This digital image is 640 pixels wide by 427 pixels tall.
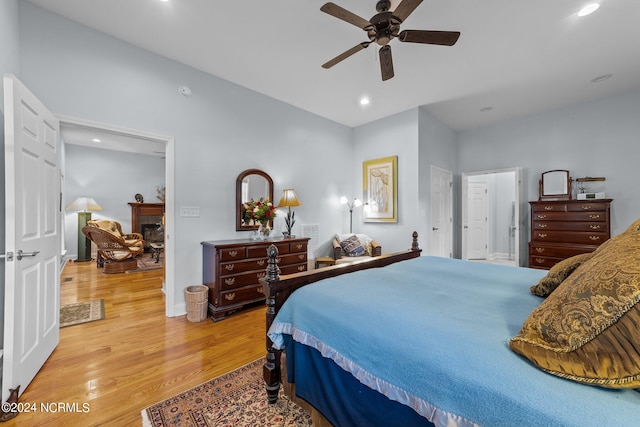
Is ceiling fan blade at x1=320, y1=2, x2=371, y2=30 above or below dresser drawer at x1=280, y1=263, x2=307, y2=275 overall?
above

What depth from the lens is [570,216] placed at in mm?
4133

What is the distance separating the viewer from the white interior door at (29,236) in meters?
1.64

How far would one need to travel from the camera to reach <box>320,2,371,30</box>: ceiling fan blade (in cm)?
187

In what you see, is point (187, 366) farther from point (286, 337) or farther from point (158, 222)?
point (158, 222)

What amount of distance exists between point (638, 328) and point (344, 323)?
36.4 inches

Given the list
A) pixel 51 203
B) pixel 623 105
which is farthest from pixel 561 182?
pixel 51 203

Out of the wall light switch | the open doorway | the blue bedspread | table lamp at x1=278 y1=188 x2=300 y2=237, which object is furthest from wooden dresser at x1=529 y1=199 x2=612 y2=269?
the wall light switch

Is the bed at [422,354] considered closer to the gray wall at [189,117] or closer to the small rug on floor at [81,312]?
the gray wall at [189,117]

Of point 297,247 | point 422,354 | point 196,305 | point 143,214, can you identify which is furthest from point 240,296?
point 143,214

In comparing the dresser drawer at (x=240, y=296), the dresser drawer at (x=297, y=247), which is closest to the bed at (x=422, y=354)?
the dresser drawer at (x=240, y=296)

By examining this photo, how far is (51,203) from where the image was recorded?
225 cm

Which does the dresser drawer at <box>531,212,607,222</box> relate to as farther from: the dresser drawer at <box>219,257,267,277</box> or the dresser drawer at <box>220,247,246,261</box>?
the dresser drawer at <box>220,247,246,261</box>

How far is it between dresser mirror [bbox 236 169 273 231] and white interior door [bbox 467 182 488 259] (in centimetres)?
544

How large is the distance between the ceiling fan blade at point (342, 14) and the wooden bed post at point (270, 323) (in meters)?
1.74
